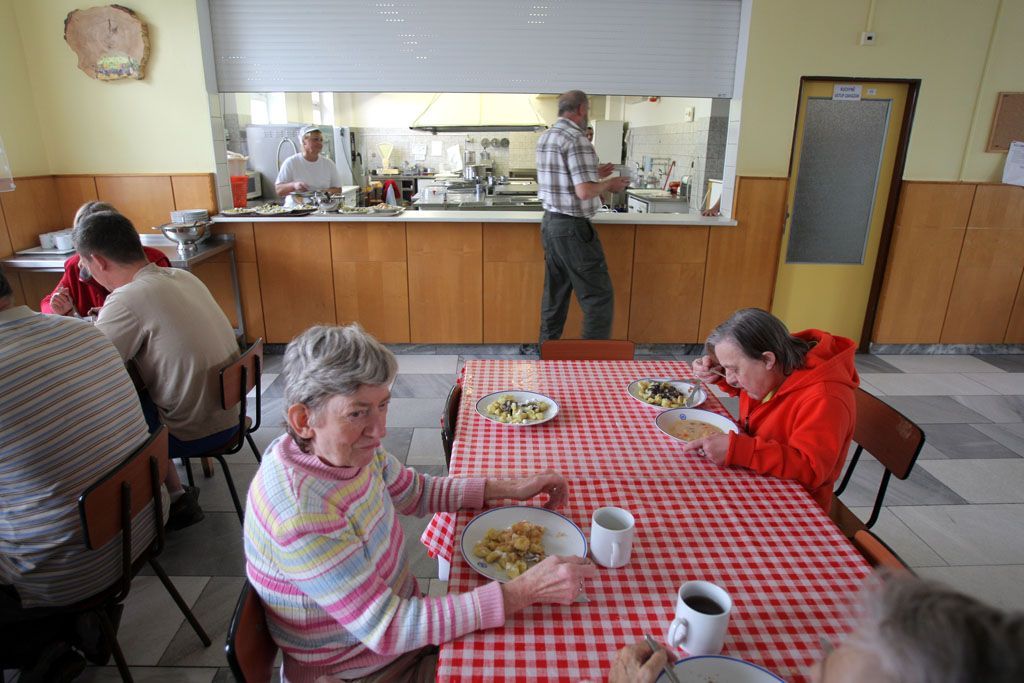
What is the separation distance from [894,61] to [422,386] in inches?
148

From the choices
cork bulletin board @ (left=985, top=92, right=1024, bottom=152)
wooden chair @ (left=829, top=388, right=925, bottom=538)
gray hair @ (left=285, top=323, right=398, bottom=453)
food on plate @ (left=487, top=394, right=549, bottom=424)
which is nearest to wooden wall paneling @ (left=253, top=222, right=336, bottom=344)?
food on plate @ (left=487, top=394, right=549, bottom=424)

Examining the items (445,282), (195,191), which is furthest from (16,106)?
(445,282)

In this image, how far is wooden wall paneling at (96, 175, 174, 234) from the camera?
4105 millimetres

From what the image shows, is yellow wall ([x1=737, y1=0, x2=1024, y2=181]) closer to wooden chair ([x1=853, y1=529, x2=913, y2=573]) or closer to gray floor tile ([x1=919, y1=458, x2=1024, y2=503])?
gray floor tile ([x1=919, y1=458, x2=1024, y2=503])

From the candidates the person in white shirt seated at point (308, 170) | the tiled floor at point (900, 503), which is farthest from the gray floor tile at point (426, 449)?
the person in white shirt seated at point (308, 170)

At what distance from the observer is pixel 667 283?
4289 millimetres

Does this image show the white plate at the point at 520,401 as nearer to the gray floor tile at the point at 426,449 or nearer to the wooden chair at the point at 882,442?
the wooden chair at the point at 882,442

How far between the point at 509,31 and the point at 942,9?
2.82 m

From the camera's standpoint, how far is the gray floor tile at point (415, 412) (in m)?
3.34

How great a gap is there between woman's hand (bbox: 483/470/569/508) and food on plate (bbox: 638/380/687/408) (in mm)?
628

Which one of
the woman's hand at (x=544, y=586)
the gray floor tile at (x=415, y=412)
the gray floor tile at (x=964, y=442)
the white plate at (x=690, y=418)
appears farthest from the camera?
the gray floor tile at (x=415, y=412)

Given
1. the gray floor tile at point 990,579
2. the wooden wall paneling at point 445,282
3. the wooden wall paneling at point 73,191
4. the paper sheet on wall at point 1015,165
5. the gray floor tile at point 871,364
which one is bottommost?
the gray floor tile at point 990,579

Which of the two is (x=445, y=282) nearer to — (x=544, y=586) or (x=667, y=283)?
(x=667, y=283)

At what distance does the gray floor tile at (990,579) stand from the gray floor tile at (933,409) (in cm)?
123
